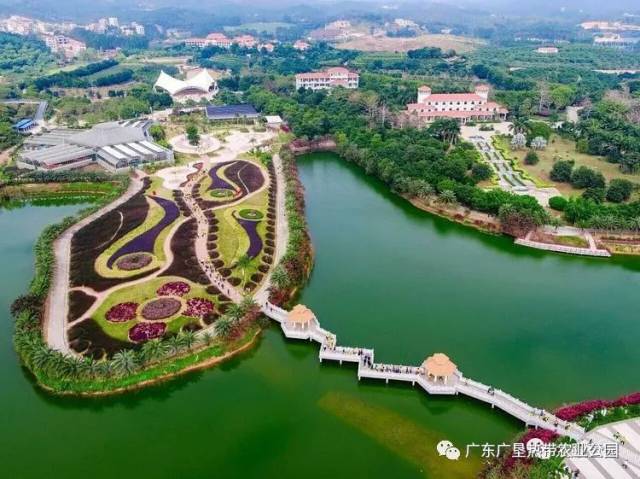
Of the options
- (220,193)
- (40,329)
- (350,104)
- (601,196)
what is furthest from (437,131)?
(40,329)

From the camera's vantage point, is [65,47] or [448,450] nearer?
[448,450]

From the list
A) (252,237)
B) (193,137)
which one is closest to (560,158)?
(252,237)

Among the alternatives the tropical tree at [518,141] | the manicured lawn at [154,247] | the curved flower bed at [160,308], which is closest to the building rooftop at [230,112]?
the manicured lawn at [154,247]

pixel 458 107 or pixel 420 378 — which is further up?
pixel 458 107

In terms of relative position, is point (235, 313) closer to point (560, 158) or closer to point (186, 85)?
point (560, 158)

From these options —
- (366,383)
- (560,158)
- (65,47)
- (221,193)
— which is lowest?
(366,383)

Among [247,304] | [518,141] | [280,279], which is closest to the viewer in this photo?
[247,304]

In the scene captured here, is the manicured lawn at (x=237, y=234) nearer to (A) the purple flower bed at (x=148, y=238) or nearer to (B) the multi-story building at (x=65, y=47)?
(A) the purple flower bed at (x=148, y=238)
